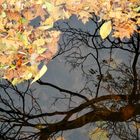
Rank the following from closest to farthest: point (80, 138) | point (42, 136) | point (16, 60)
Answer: point (16, 60), point (42, 136), point (80, 138)

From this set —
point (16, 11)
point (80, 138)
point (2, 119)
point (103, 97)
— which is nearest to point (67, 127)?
point (103, 97)

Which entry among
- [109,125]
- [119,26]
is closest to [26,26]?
[119,26]

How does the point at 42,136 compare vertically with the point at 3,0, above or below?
above

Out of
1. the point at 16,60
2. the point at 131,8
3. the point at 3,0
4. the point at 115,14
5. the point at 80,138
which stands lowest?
the point at 16,60

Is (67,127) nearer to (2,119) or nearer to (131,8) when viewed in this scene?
(2,119)

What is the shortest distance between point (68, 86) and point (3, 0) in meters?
79.8

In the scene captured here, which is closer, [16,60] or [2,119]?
[16,60]

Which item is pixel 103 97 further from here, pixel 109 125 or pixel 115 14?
pixel 115 14

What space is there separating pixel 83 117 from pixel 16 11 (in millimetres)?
3495

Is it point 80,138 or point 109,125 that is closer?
point 109,125

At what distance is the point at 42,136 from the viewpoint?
266 inches

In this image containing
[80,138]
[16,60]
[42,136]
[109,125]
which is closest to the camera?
[16,60]

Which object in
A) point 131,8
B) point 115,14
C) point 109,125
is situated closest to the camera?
point 115,14

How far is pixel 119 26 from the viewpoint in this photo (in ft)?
14.9
